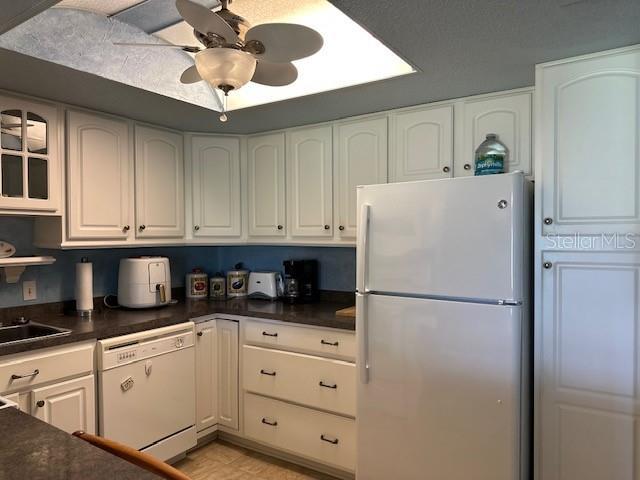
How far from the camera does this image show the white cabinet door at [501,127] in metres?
2.24

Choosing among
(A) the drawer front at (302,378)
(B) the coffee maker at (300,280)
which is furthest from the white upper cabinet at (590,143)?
(B) the coffee maker at (300,280)

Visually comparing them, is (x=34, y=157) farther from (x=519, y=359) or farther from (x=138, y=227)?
(x=519, y=359)

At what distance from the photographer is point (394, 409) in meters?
2.11

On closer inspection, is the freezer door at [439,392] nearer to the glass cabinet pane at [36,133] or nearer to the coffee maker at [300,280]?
the coffee maker at [300,280]

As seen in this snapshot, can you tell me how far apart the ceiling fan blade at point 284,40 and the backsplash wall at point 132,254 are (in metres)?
1.78

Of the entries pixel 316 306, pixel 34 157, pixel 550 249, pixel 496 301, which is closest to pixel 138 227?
pixel 34 157

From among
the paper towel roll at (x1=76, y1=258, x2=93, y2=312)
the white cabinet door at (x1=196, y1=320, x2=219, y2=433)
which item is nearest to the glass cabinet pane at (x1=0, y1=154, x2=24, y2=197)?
the paper towel roll at (x1=76, y1=258, x2=93, y2=312)

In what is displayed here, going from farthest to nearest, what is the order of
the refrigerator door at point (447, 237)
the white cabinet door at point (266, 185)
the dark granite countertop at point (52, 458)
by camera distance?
the white cabinet door at point (266, 185) < the refrigerator door at point (447, 237) < the dark granite countertop at point (52, 458)

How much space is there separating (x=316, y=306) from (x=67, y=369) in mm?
1406

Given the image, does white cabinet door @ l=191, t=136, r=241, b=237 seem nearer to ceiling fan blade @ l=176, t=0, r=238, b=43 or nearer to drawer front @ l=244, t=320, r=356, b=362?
drawer front @ l=244, t=320, r=356, b=362

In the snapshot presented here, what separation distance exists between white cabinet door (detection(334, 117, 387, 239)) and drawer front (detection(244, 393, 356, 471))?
3.47 ft

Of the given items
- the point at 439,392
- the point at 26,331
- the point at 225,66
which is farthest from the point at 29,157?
the point at 439,392

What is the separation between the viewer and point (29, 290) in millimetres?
2617

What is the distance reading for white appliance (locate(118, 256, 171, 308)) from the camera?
9.21 ft
